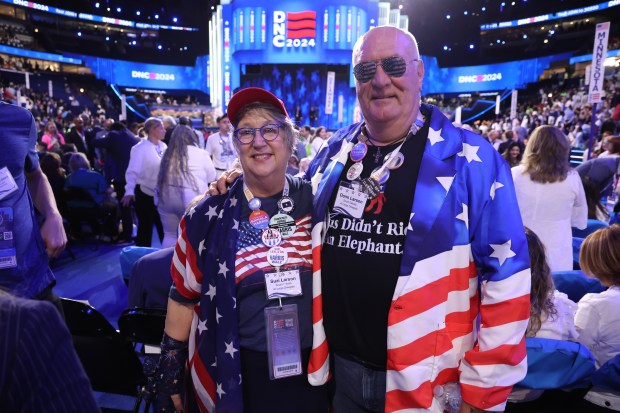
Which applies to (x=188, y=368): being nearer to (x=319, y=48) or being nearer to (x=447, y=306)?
(x=447, y=306)

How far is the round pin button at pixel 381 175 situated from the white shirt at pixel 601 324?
158cm

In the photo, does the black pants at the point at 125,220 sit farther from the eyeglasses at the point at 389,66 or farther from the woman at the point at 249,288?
the eyeglasses at the point at 389,66

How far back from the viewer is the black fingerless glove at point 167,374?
1.74 meters

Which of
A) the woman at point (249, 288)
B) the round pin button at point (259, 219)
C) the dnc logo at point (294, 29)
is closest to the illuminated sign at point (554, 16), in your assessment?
the dnc logo at point (294, 29)

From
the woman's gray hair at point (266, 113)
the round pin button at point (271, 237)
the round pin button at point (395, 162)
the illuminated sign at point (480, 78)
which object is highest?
the illuminated sign at point (480, 78)

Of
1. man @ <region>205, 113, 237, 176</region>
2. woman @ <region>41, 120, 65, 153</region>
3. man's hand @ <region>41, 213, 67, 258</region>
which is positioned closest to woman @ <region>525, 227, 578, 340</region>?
man's hand @ <region>41, 213, 67, 258</region>

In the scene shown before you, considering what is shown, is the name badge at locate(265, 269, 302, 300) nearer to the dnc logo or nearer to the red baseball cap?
the red baseball cap

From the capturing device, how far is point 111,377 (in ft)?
8.59

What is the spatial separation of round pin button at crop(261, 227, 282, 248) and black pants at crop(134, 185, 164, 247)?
431 centimetres

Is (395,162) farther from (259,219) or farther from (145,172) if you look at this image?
(145,172)

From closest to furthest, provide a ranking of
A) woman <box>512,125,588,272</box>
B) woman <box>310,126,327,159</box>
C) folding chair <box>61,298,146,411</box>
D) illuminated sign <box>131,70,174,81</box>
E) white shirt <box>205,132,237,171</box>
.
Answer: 1. folding chair <box>61,298,146,411</box>
2. woman <box>512,125,588,272</box>
3. white shirt <box>205,132,237,171</box>
4. woman <box>310,126,327,159</box>
5. illuminated sign <box>131,70,174,81</box>

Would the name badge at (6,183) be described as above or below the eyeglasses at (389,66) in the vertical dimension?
below

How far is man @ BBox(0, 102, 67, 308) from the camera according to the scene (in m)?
1.81

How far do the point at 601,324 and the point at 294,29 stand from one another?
80.0 feet
